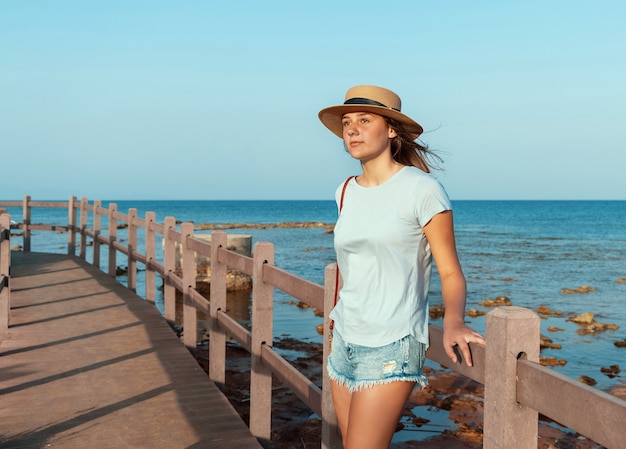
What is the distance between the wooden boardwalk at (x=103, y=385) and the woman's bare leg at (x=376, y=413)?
216cm

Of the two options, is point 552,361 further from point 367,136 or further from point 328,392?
point 367,136

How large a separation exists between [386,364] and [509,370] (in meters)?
0.45

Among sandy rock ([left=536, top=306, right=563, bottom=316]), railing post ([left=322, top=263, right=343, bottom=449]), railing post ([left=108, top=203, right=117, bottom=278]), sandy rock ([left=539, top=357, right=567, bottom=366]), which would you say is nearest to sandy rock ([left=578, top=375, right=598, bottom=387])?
sandy rock ([left=539, top=357, right=567, bottom=366])

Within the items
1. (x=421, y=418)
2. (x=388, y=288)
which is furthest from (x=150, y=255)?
(x=388, y=288)

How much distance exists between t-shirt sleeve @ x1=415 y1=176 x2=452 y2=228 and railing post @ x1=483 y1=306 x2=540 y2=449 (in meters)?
0.39

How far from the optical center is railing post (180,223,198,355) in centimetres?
729

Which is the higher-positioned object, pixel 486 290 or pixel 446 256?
pixel 446 256

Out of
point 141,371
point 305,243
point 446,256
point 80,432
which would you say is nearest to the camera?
point 446,256

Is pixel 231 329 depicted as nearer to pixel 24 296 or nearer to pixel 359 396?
pixel 359 396

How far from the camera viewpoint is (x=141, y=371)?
6.06m

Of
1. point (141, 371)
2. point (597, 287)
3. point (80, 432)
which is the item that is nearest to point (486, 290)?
point (597, 287)

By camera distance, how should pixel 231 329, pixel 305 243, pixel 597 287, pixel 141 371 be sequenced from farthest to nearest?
pixel 305 243 < pixel 597 287 < pixel 141 371 < pixel 231 329

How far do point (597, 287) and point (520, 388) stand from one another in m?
20.0

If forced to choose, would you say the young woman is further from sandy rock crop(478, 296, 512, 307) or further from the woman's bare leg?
sandy rock crop(478, 296, 512, 307)
